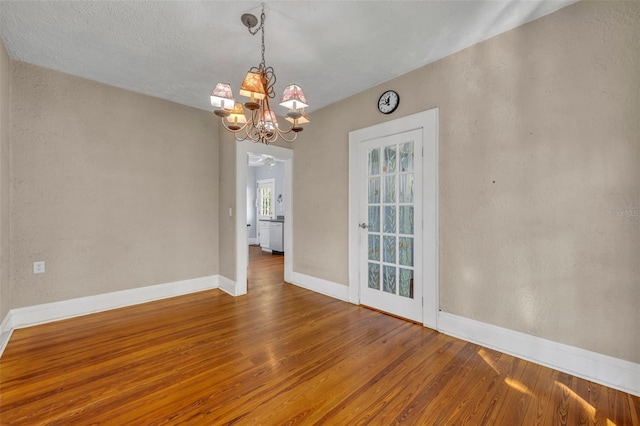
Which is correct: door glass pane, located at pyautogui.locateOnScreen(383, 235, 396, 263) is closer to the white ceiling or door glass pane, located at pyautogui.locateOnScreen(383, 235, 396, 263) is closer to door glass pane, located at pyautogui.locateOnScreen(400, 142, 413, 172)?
door glass pane, located at pyautogui.locateOnScreen(400, 142, 413, 172)

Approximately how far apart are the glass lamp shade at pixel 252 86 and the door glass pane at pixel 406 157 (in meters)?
1.65

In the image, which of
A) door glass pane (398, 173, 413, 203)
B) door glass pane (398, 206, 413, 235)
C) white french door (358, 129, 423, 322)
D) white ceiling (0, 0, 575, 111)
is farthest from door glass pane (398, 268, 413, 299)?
white ceiling (0, 0, 575, 111)

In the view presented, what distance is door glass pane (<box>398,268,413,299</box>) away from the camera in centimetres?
283

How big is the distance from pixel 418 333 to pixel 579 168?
5.96 feet

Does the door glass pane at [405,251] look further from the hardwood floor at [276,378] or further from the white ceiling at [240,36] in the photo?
the white ceiling at [240,36]

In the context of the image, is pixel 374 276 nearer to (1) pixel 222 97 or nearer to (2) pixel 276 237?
(1) pixel 222 97

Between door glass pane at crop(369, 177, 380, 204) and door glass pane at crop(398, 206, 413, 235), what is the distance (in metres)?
0.32

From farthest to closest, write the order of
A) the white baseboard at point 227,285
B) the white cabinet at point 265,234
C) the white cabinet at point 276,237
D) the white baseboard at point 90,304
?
the white cabinet at point 265,234 → the white cabinet at point 276,237 → the white baseboard at point 227,285 → the white baseboard at point 90,304

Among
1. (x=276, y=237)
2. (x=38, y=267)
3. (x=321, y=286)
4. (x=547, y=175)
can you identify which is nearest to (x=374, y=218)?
(x=321, y=286)

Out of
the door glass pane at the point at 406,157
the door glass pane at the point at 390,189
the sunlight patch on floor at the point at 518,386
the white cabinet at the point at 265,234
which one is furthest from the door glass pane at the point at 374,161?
the white cabinet at the point at 265,234

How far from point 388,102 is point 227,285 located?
3.13 metres

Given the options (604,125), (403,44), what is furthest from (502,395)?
(403,44)

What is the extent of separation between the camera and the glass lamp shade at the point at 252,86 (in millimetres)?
1816

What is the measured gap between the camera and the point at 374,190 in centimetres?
316
